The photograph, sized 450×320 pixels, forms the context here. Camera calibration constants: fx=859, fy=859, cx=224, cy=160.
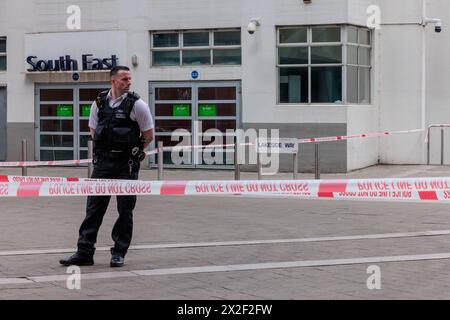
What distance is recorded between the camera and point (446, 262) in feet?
28.9

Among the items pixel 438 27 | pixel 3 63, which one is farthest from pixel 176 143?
pixel 438 27

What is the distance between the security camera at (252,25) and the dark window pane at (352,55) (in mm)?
2352

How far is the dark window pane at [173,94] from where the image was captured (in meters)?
22.5

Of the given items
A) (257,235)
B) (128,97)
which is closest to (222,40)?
(257,235)

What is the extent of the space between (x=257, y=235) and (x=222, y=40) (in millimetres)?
11938

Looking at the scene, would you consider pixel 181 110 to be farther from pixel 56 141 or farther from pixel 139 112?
pixel 139 112

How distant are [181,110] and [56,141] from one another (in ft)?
12.7

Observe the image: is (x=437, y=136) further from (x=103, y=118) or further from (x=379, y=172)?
(x=103, y=118)

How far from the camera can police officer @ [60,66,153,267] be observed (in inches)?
328

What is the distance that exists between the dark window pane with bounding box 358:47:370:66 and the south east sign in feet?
20.8

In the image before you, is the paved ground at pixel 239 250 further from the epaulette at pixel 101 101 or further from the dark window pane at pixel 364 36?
the dark window pane at pixel 364 36

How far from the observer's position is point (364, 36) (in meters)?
22.4
